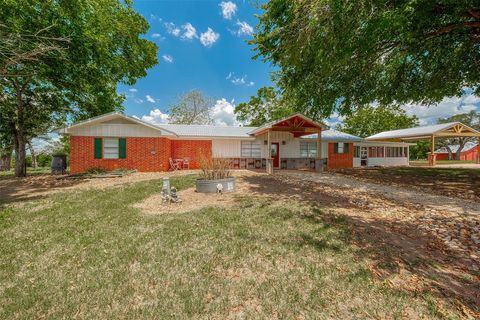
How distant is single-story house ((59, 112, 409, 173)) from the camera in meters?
14.4

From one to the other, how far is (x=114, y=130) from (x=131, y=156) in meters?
2.05

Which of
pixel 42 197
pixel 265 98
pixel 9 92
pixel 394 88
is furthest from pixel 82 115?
pixel 265 98

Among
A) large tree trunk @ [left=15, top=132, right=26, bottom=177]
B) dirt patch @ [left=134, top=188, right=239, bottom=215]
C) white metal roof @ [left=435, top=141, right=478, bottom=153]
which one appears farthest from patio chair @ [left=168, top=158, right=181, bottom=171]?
white metal roof @ [left=435, top=141, right=478, bottom=153]

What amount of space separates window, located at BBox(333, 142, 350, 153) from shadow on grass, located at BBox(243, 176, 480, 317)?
16037mm

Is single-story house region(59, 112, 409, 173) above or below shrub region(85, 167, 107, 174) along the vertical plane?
above

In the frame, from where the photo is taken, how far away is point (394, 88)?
1130 centimetres

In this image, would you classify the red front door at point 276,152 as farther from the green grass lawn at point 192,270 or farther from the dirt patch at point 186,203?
the green grass lawn at point 192,270

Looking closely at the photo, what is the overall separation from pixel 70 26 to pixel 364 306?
13.1 metres

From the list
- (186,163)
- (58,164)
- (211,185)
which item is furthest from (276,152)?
(58,164)

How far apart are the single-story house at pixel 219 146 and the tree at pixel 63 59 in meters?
2.96

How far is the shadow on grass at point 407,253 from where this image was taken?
2857mm

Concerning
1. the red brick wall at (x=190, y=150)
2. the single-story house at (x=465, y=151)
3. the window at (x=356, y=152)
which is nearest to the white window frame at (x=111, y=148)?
the red brick wall at (x=190, y=150)

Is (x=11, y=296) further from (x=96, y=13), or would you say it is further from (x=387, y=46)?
(x=387, y=46)

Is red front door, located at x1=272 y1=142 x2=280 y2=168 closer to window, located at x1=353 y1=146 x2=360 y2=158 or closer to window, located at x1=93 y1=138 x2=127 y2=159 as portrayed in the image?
window, located at x1=353 y1=146 x2=360 y2=158
